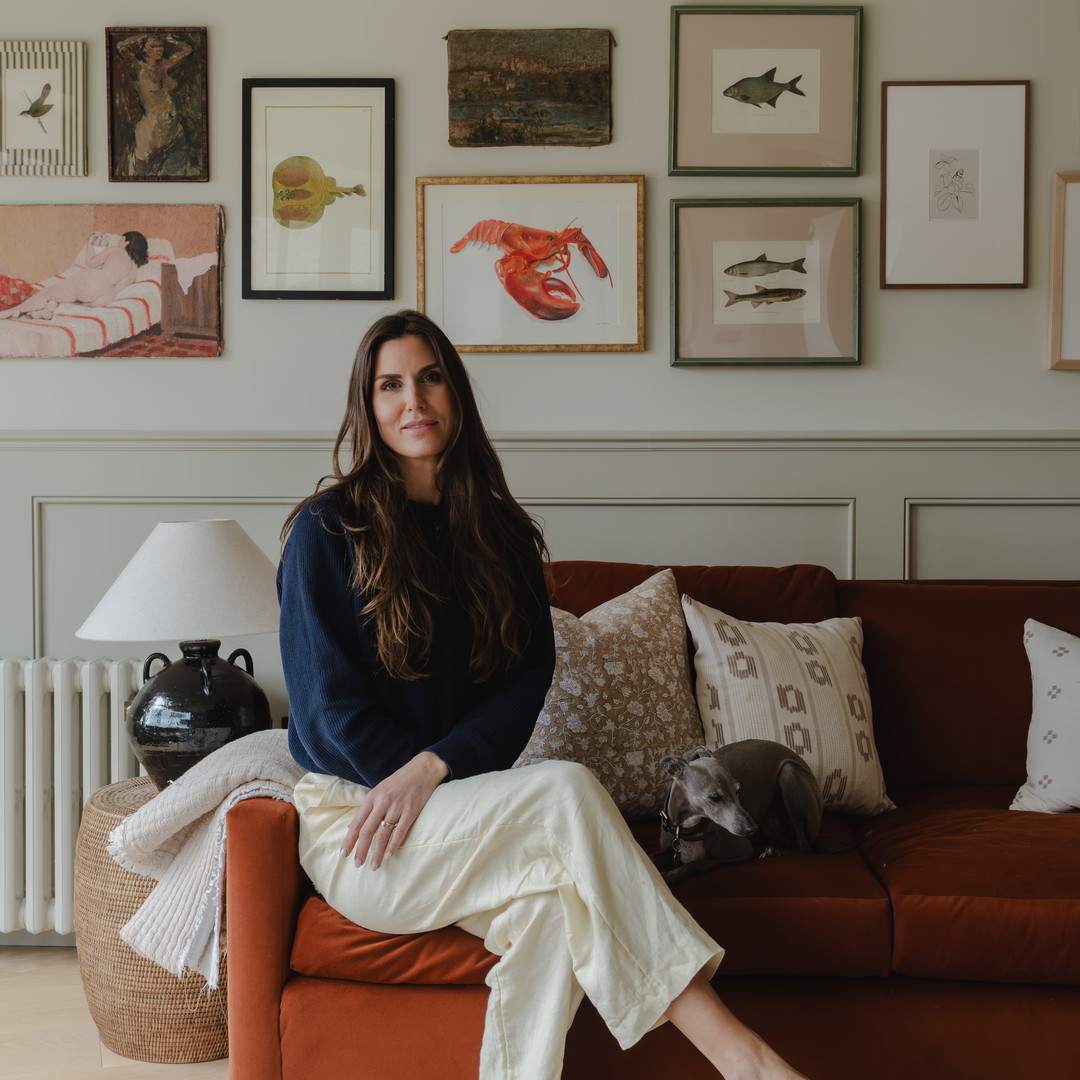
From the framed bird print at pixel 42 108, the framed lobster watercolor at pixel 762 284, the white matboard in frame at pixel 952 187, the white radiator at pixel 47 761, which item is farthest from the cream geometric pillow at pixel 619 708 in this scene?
the framed bird print at pixel 42 108

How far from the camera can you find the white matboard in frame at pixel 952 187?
242cm

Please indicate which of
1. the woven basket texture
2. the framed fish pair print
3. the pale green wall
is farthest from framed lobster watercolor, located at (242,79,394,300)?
the woven basket texture

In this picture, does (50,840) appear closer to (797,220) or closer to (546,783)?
(546,783)

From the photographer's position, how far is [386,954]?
1434 mm

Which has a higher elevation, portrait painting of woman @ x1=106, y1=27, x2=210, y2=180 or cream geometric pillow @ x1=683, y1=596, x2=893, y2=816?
portrait painting of woman @ x1=106, y1=27, x2=210, y2=180

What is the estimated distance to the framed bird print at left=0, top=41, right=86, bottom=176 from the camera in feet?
7.98

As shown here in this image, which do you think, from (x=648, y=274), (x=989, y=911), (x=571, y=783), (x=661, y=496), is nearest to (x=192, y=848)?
(x=571, y=783)

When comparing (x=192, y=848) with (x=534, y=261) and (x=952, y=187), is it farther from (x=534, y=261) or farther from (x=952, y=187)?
(x=952, y=187)

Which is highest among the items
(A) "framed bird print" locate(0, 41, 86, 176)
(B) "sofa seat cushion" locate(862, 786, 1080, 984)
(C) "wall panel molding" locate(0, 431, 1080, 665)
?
(A) "framed bird print" locate(0, 41, 86, 176)

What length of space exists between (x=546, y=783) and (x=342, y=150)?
1.70m

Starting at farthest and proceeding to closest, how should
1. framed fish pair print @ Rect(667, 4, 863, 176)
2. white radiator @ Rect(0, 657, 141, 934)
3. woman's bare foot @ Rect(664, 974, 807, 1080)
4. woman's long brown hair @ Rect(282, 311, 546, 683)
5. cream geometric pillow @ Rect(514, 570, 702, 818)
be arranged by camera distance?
framed fish pair print @ Rect(667, 4, 863, 176), white radiator @ Rect(0, 657, 141, 934), cream geometric pillow @ Rect(514, 570, 702, 818), woman's long brown hair @ Rect(282, 311, 546, 683), woman's bare foot @ Rect(664, 974, 807, 1080)

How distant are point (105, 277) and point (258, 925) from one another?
5.44ft

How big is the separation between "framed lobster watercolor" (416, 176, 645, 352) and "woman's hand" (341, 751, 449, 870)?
4.22ft

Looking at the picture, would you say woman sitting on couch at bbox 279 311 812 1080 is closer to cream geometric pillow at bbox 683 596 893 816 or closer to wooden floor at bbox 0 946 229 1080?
cream geometric pillow at bbox 683 596 893 816
